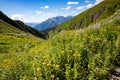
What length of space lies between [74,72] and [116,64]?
412 centimetres

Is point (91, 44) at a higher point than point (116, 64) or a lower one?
higher

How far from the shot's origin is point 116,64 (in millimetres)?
10977

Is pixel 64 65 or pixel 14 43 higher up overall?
pixel 64 65

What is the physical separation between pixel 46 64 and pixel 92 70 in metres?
2.03

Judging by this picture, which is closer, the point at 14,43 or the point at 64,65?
the point at 64,65

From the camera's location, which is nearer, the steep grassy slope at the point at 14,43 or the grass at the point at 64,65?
the grass at the point at 64,65

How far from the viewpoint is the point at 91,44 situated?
12016mm

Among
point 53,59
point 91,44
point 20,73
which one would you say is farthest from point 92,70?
point 91,44

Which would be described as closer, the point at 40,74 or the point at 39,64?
the point at 40,74

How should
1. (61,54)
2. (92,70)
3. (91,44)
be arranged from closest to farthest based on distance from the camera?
(92,70) < (61,54) < (91,44)

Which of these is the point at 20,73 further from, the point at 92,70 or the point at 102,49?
the point at 102,49

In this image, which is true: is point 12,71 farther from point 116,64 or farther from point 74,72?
point 116,64

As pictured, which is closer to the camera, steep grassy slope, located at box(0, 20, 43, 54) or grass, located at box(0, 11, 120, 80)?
grass, located at box(0, 11, 120, 80)

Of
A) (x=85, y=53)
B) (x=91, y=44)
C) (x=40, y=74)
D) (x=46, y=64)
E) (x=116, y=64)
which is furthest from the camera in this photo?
(x=91, y=44)
